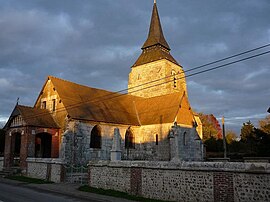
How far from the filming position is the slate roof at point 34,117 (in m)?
21.0

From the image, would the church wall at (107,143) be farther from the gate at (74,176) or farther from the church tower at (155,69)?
the church tower at (155,69)

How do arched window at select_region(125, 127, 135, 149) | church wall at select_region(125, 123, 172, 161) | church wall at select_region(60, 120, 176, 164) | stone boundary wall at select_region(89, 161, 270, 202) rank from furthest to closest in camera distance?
arched window at select_region(125, 127, 135, 149) < church wall at select_region(125, 123, 172, 161) < church wall at select_region(60, 120, 176, 164) < stone boundary wall at select_region(89, 161, 270, 202)

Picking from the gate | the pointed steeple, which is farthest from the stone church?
the pointed steeple

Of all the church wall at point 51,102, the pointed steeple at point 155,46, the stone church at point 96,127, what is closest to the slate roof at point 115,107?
the stone church at point 96,127

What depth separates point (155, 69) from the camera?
36.7 m

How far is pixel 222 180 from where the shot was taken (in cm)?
876

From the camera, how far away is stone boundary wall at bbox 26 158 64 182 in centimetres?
1672

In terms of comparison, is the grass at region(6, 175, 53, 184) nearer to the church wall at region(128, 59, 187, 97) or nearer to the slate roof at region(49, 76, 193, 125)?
the slate roof at region(49, 76, 193, 125)

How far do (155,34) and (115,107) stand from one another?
17901mm

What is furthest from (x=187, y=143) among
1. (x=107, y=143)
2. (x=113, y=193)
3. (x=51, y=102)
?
(x=113, y=193)

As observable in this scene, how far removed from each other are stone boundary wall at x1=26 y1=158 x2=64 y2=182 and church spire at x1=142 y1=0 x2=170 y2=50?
85.8 feet

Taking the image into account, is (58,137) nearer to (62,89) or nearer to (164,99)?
(62,89)

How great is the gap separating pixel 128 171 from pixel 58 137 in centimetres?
1187

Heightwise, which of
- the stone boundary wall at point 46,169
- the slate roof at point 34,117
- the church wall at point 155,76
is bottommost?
the stone boundary wall at point 46,169
